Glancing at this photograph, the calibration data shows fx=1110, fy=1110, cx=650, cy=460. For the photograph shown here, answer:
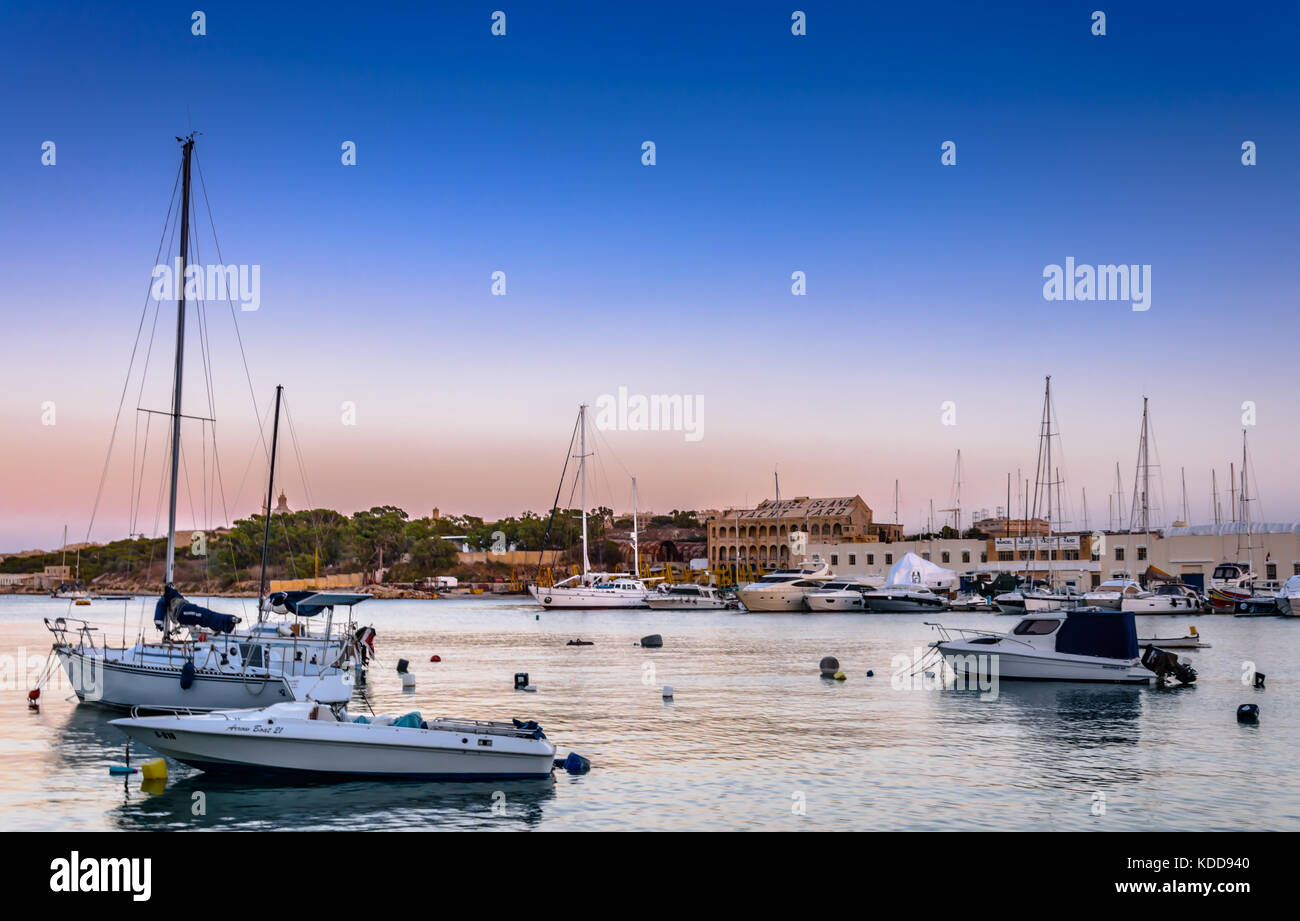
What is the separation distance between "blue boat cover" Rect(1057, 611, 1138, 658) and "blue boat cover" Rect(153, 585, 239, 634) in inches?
1188

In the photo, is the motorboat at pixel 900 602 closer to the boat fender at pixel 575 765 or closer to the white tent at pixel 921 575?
the white tent at pixel 921 575

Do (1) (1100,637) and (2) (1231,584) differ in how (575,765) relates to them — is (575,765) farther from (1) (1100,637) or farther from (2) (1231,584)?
(2) (1231,584)

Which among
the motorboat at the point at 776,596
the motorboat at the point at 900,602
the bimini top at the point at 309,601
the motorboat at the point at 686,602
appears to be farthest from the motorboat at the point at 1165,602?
the bimini top at the point at 309,601

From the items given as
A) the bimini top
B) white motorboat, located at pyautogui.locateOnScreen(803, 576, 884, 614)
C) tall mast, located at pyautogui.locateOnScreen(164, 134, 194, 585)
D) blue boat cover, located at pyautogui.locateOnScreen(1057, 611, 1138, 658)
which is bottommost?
white motorboat, located at pyautogui.locateOnScreen(803, 576, 884, 614)

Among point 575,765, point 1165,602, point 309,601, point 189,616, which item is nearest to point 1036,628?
point 575,765

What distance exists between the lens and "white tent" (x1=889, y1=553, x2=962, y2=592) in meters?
130

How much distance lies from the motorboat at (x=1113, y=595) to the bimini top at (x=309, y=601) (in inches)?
2615

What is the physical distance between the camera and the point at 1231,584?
407 feet

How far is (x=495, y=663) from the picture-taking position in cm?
5697

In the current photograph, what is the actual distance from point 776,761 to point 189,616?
19.0 m

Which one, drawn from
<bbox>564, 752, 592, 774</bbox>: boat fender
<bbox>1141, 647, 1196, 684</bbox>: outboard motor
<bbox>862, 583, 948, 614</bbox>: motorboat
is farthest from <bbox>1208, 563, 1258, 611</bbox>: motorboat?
<bbox>564, 752, 592, 774</bbox>: boat fender

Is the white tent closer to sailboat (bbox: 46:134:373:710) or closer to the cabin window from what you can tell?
the cabin window
